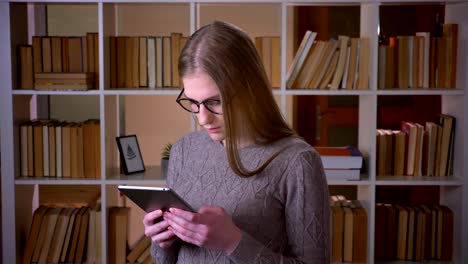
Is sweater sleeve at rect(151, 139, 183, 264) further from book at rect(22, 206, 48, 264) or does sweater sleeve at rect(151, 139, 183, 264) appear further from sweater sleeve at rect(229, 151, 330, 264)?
book at rect(22, 206, 48, 264)

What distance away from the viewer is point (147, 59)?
3.13 m

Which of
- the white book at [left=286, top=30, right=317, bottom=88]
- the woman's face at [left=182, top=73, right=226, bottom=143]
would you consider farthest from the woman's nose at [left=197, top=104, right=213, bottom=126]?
the white book at [left=286, top=30, right=317, bottom=88]

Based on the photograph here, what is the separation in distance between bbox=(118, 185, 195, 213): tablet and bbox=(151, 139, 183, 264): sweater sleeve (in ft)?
0.41

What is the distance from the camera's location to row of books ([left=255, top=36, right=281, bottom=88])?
3.07m

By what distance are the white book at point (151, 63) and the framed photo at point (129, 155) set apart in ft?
0.94

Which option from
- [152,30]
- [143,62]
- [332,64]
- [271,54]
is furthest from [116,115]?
[152,30]

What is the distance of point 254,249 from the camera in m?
1.45

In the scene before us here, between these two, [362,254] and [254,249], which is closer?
[254,249]

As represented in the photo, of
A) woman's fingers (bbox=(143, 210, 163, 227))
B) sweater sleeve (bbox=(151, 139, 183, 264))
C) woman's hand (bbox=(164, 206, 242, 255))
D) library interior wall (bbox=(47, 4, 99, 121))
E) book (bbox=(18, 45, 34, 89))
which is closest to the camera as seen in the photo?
woman's hand (bbox=(164, 206, 242, 255))

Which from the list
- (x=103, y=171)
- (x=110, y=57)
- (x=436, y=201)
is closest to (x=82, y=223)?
(x=103, y=171)

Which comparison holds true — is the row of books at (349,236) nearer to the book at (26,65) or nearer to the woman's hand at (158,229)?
the book at (26,65)

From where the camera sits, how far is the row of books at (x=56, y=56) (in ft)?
10.2

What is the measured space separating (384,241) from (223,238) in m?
1.95

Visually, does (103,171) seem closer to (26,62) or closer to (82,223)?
(82,223)
